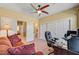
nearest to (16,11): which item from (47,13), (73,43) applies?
(47,13)

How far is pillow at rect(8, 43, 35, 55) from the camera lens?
281 centimetres

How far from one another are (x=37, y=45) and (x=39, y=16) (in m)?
0.51

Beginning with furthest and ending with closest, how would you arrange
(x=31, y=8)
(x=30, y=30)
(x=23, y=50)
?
(x=30, y=30), (x=31, y=8), (x=23, y=50)

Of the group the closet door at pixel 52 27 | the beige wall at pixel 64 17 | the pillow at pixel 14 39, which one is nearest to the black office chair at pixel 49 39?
the closet door at pixel 52 27

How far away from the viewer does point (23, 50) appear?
2828 mm

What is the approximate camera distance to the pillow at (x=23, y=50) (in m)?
2.81

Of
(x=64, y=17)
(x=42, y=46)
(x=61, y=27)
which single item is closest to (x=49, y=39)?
(x=42, y=46)

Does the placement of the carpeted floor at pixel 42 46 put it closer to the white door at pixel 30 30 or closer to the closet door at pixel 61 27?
the white door at pixel 30 30

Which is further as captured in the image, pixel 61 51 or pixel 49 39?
pixel 49 39

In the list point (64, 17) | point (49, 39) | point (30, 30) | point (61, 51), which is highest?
point (64, 17)

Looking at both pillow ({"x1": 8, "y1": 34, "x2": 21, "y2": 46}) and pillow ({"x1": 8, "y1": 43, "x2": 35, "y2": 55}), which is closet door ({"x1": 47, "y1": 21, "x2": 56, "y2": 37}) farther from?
pillow ({"x1": 8, "y1": 34, "x2": 21, "y2": 46})

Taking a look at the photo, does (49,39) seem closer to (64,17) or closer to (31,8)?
(64,17)

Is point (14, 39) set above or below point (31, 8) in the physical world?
below

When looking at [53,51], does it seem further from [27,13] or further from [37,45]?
[27,13]
